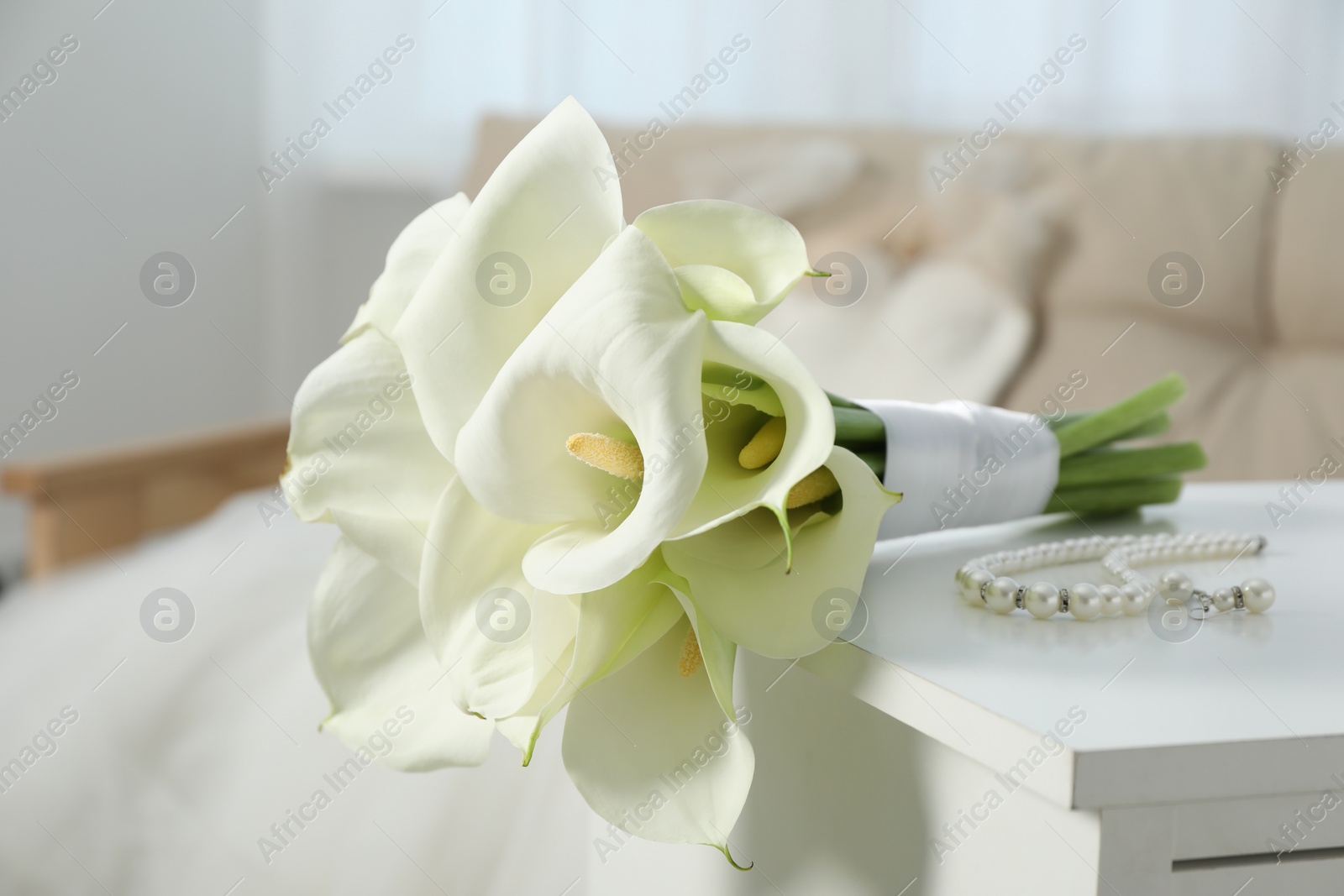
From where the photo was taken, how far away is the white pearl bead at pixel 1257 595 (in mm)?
Result: 411

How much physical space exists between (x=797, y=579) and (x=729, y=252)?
0.11 meters

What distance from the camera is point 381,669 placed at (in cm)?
43

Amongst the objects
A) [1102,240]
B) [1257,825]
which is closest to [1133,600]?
[1257,825]

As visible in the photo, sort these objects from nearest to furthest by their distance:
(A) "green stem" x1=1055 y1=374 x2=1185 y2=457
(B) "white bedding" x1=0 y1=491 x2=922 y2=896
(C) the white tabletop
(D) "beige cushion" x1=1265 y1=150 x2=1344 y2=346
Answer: (C) the white tabletop → (A) "green stem" x1=1055 y1=374 x2=1185 y2=457 → (B) "white bedding" x1=0 y1=491 x2=922 y2=896 → (D) "beige cushion" x1=1265 y1=150 x2=1344 y2=346

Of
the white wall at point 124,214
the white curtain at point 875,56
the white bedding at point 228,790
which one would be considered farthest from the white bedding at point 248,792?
the white curtain at point 875,56

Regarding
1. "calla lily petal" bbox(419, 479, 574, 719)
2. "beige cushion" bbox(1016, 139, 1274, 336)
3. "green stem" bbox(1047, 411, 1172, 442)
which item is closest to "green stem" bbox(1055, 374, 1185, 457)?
"green stem" bbox(1047, 411, 1172, 442)

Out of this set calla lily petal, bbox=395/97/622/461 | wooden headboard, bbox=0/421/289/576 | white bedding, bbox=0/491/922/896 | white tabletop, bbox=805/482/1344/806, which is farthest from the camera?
wooden headboard, bbox=0/421/289/576

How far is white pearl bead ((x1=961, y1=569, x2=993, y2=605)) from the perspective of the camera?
0.42 metres

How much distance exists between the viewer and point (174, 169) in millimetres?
2234

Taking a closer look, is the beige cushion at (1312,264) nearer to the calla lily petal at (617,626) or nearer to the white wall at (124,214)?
the calla lily petal at (617,626)

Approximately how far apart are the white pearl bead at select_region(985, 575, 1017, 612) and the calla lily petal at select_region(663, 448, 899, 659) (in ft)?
0.24

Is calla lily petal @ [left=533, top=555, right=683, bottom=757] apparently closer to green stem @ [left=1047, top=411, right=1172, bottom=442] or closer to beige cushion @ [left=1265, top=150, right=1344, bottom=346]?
green stem @ [left=1047, top=411, right=1172, bottom=442]

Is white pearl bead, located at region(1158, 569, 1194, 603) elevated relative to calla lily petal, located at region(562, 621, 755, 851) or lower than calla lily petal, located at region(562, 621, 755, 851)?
lower

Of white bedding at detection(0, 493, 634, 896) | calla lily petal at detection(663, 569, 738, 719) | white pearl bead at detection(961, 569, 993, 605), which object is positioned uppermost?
calla lily petal at detection(663, 569, 738, 719)
